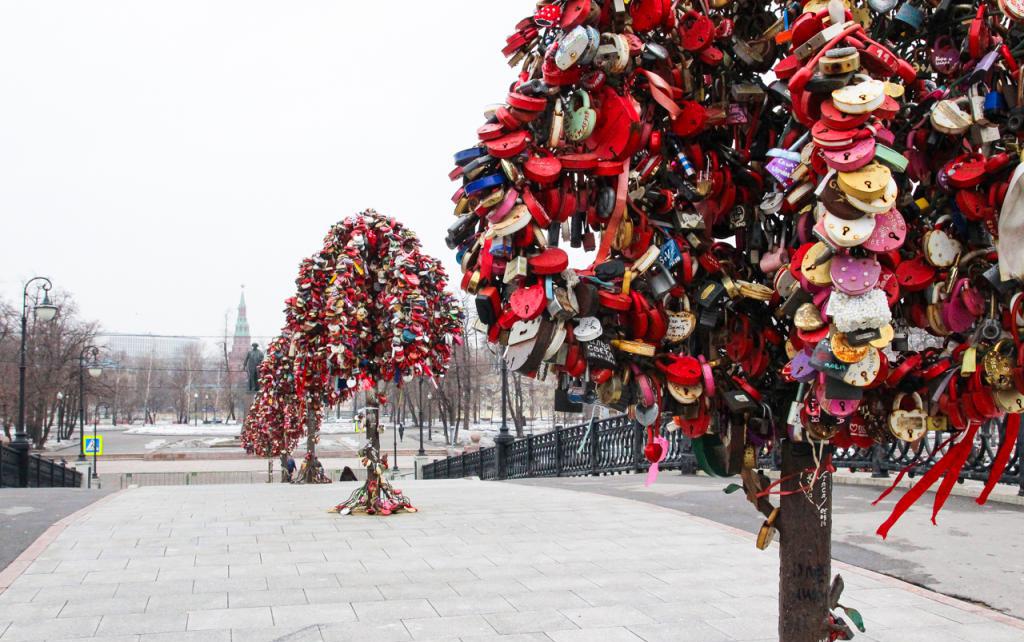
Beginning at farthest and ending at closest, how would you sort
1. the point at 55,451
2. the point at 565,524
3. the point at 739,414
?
the point at 55,451, the point at 565,524, the point at 739,414

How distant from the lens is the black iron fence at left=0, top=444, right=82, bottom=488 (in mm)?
20219

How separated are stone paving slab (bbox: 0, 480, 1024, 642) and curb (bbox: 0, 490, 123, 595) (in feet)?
0.34

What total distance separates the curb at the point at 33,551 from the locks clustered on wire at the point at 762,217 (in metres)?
6.41

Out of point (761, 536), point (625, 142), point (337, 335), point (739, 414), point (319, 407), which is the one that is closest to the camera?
point (625, 142)

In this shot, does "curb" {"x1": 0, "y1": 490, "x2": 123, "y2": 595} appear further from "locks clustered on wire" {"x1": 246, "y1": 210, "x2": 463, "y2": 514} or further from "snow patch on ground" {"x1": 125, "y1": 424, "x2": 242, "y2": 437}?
"snow patch on ground" {"x1": 125, "y1": 424, "x2": 242, "y2": 437}

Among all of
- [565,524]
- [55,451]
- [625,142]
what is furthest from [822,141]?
[55,451]

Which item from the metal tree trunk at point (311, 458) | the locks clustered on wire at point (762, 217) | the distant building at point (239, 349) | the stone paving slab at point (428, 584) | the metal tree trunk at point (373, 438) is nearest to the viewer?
the locks clustered on wire at point (762, 217)

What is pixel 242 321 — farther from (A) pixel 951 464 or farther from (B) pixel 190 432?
(A) pixel 951 464

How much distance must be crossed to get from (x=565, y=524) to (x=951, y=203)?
8.48 meters

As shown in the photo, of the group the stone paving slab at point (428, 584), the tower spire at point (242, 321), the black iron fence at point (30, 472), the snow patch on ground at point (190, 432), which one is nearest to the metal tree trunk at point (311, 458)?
the black iron fence at point (30, 472)

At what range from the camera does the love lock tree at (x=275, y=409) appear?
18125mm

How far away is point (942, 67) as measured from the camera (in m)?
2.46

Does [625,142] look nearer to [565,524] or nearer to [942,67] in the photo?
[942,67]

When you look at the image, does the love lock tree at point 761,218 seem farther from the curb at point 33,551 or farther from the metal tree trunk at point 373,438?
the metal tree trunk at point 373,438
